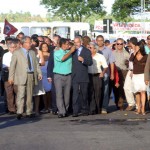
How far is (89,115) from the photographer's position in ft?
49.9

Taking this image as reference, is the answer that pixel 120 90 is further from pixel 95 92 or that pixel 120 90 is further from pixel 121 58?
pixel 95 92

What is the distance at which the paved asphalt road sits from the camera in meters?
10.4

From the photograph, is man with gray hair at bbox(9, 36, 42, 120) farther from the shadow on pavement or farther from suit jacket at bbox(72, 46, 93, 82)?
suit jacket at bbox(72, 46, 93, 82)

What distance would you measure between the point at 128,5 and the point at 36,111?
38633mm

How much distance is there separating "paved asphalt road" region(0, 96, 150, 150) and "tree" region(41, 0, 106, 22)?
4333cm

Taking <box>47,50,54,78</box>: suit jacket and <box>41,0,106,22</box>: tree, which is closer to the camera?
<box>47,50,54,78</box>: suit jacket

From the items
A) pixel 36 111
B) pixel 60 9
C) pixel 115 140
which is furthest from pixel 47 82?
pixel 60 9

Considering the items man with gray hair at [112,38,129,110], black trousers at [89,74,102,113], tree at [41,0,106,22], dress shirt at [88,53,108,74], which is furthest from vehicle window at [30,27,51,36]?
dress shirt at [88,53,108,74]

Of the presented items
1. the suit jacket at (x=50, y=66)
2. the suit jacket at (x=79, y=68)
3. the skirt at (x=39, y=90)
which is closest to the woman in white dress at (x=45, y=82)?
the skirt at (x=39, y=90)

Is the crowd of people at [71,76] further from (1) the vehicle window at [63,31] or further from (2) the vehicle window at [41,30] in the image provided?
(2) the vehicle window at [41,30]

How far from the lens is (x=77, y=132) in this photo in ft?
39.3

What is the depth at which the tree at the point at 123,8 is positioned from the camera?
52156mm

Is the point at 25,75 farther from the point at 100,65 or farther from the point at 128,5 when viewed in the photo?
the point at 128,5

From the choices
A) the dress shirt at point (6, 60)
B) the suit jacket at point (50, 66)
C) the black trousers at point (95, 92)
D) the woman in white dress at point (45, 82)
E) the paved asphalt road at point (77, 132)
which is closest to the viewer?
the paved asphalt road at point (77, 132)
